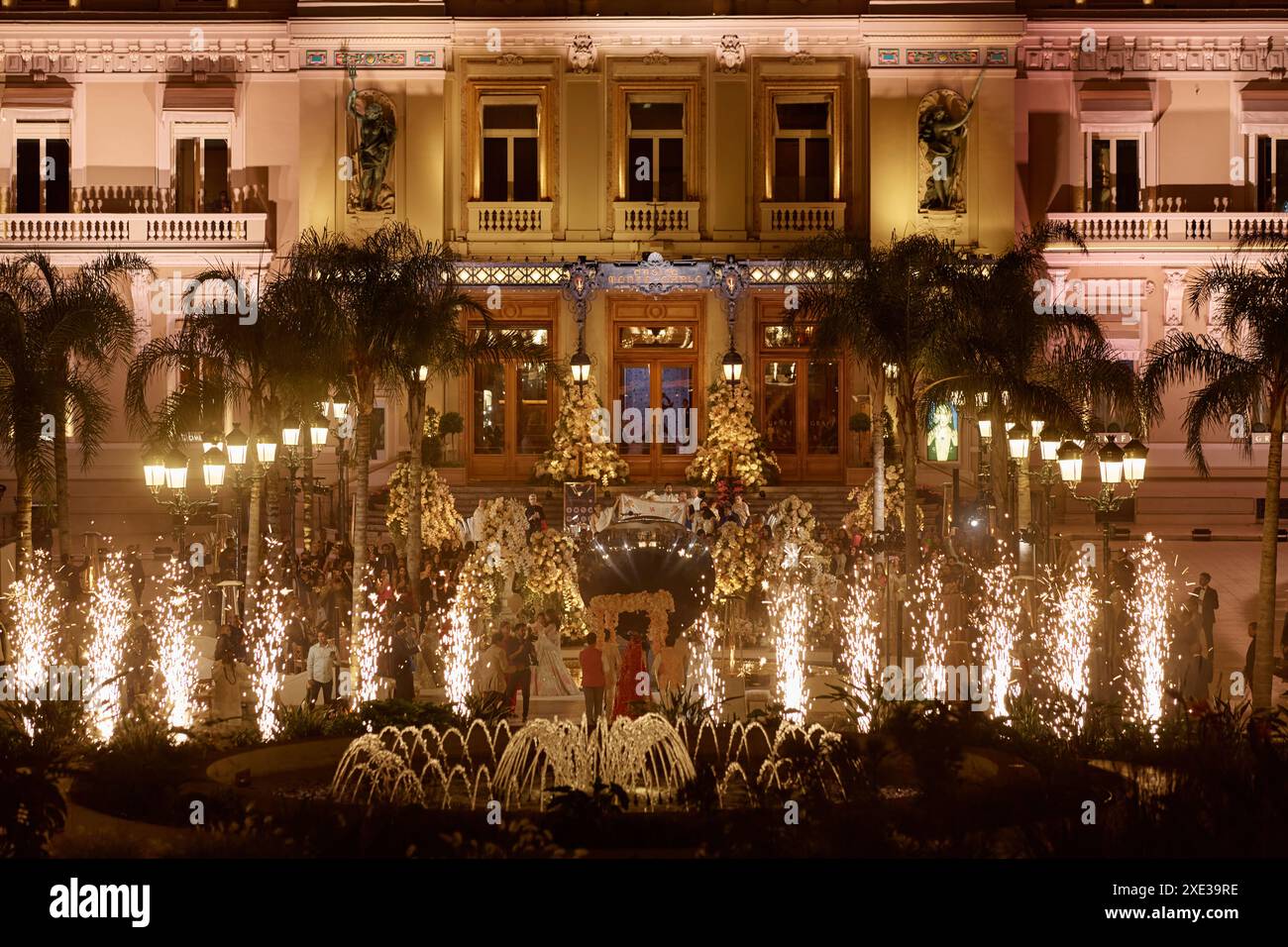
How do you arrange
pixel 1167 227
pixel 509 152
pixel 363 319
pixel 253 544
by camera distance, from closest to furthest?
pixel 363 319
pixel 253 544
pixel 1167 227
pixel 509 152

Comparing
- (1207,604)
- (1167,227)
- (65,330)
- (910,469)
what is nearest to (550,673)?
(910,469)

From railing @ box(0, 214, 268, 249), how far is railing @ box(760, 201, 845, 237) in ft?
35.1

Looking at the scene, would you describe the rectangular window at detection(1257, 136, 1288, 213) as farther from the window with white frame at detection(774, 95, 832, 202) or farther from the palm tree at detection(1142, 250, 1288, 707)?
the palm tree at detection(1142, 250, 1288, 707)

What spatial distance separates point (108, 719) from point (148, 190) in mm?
22628

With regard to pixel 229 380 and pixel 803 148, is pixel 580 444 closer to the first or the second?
pixel 229 380

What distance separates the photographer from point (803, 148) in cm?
3497

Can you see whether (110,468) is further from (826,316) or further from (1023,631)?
(1023,631)

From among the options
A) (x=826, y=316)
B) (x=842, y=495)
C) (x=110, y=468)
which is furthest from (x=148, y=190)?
(x=826, y=316)

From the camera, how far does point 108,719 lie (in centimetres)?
1580

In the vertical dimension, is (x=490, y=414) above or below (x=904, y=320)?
below

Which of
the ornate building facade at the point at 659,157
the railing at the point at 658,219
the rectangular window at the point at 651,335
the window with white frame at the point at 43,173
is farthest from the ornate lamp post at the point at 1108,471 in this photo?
the window with white frame at the point at 43,173

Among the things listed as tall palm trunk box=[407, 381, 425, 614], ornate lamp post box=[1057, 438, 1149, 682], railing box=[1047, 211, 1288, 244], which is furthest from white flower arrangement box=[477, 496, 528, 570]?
railing box=[1047, 211, 1288, 244]

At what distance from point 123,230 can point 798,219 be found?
14226 millimetres

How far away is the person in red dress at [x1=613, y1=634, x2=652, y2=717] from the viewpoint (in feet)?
53.0
